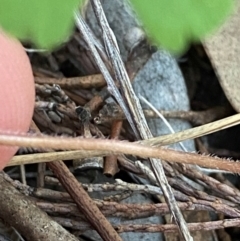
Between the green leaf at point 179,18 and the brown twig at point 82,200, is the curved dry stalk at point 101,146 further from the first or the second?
the brown twig at point 82,200

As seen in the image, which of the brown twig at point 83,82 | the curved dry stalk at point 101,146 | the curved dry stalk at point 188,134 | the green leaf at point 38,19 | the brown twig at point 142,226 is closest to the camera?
the green leaf at point 38,19

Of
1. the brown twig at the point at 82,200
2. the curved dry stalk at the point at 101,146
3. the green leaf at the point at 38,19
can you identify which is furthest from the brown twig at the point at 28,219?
the green leaf at the point at 38,19

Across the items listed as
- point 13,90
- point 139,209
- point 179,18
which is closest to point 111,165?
point 139,209

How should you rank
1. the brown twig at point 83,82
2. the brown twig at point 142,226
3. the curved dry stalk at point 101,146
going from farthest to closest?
the brown twig at point 83,82 < the brown twig at point 142,226 < the curved dry stalk at point 101,146

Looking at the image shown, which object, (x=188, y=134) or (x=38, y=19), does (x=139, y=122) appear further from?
(x=38, y=19)

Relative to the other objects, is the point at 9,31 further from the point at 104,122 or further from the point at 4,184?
the point at 104,122

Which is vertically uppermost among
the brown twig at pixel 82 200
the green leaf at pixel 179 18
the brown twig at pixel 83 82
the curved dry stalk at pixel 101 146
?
the green leaf at pixel 179 18

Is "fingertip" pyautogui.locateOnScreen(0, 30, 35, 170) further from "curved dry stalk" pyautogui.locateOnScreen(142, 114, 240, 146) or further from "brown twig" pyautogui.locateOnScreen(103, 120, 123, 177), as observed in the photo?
"brown twig" pyautogui.locateOnScreen(103, 120, 123, 177)
